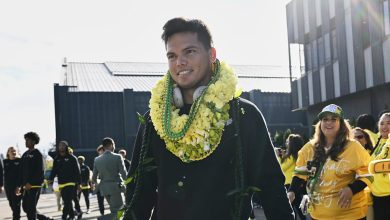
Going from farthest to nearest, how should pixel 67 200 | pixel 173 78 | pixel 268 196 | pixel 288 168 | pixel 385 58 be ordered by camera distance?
pixel 385 58, pixel 67 200, pixel 288 168, pixel 173 78, pixel 268 196

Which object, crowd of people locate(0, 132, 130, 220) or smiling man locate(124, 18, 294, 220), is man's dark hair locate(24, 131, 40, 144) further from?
smiling man locate(124, 18, 294, 220)

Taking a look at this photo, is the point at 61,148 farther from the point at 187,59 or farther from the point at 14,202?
the point at 187,59

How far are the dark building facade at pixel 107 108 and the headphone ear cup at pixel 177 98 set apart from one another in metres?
40.7

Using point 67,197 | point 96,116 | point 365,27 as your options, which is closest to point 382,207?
point 67,197

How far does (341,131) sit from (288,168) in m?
4.55

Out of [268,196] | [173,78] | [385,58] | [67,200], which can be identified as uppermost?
[385,58]

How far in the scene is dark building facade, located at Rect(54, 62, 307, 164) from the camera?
46062 millimetres

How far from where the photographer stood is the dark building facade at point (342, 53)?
676 inches

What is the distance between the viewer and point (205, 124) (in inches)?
94.7

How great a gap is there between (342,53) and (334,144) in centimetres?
1526

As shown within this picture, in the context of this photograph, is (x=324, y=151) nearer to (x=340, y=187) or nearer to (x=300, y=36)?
(x=340, y=187)

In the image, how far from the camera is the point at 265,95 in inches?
1937

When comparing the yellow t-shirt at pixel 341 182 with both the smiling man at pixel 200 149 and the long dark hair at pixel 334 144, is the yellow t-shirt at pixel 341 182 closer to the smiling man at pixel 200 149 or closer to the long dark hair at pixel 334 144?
the long dark hair at pixel 334 144

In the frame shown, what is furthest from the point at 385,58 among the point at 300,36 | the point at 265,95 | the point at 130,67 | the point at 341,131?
the point at 130,67
